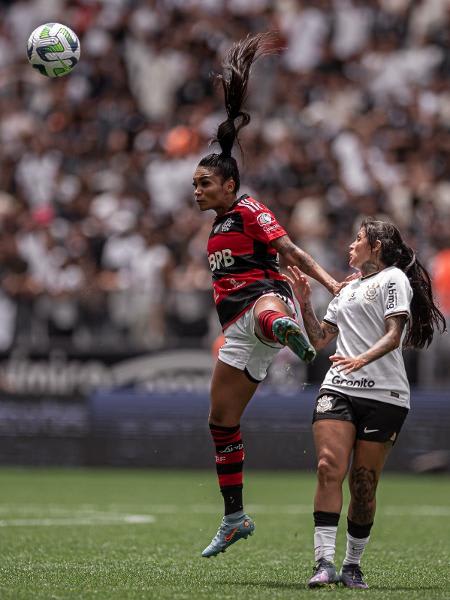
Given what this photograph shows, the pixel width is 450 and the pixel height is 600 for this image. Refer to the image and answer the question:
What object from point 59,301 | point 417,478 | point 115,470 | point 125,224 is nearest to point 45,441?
point 115,470

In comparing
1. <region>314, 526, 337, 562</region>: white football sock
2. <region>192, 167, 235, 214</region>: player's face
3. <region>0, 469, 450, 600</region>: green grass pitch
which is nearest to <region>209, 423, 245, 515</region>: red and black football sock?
<region>0, 469, 450, 600</region>: green grass pitch

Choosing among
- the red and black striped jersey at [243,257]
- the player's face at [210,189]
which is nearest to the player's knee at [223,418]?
the red and black striped jersey at [243,257]

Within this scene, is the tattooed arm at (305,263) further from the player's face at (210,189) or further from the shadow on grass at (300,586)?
the shadow on grass at (300,586)

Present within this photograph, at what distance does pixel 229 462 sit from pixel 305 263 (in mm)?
1505

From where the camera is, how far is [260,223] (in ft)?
25.6

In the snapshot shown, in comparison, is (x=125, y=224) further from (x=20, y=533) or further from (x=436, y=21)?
(x=20, y=533)

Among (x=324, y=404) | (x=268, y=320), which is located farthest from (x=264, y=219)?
(x=324, y=404)

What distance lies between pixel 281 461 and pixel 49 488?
3.55 meters

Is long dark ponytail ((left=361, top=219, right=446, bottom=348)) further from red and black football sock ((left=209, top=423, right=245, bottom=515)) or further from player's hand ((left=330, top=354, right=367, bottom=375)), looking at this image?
red and black football sock ((left=209, top=423, right=245, bottom=515))

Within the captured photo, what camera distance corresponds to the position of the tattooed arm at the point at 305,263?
7.36m

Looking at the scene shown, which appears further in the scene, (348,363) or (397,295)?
(397,295)

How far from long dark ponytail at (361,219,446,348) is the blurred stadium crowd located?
26.8 ft

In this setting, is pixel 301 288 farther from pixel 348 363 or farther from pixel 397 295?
pixel 348 363

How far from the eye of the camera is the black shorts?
6910mm
